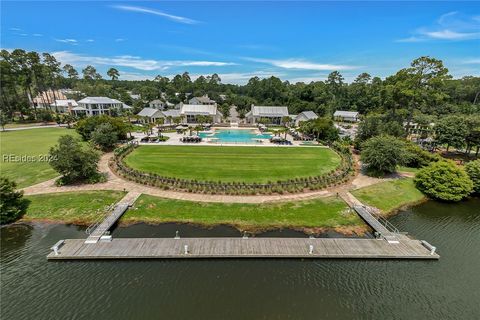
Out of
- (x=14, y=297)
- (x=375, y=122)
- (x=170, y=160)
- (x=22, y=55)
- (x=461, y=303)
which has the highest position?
(x=22, y=55)

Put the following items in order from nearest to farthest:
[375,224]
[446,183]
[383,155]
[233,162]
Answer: [375,224] < [446,183] < [383,155] < [233,162]

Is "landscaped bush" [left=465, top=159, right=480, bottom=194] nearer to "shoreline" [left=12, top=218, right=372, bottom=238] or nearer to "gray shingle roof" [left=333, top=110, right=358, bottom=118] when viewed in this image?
"shoreline" [left=12, top=218, right=372, bottom=238]

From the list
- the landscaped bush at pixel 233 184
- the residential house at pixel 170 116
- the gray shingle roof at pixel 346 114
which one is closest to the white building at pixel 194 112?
the residential house at pixel 170 116

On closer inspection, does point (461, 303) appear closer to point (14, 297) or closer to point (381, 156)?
point (381, 156)

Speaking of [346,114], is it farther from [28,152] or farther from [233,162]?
[28,152]

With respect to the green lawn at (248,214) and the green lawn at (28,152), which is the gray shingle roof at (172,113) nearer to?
the green lawn at (28,152)

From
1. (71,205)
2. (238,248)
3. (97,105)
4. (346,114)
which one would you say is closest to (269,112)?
(346,114)

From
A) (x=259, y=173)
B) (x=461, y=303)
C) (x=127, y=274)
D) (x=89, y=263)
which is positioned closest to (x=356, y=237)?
(x=461, y=303)
